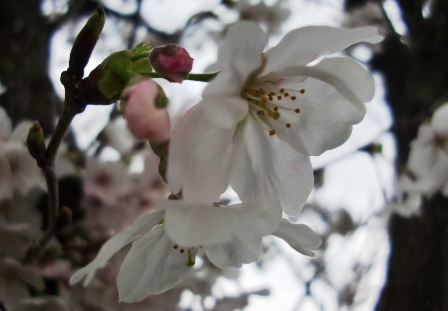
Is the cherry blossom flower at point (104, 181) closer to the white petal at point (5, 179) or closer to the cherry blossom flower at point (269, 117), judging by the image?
the white petal at point (5, 179)

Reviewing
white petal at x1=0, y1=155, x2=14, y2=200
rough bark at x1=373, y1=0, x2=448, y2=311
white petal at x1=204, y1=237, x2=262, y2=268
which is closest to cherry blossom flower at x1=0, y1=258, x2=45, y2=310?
white petal at x1=0, y1=155, x2=14, y2=200

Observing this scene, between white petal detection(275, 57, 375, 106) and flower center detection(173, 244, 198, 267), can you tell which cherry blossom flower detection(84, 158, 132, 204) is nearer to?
flower center detection(173, 244, 198, 267)

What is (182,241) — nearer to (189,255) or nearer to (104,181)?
(189,255)

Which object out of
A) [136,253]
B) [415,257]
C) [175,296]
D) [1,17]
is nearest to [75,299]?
[175,296]

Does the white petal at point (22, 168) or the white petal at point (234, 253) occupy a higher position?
the white petal at point (234, 253)

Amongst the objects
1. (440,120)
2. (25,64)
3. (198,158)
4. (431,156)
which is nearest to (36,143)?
(198,158)

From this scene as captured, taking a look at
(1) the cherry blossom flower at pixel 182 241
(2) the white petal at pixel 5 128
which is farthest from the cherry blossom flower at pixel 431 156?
(2) the white petal at pixel 5 128
